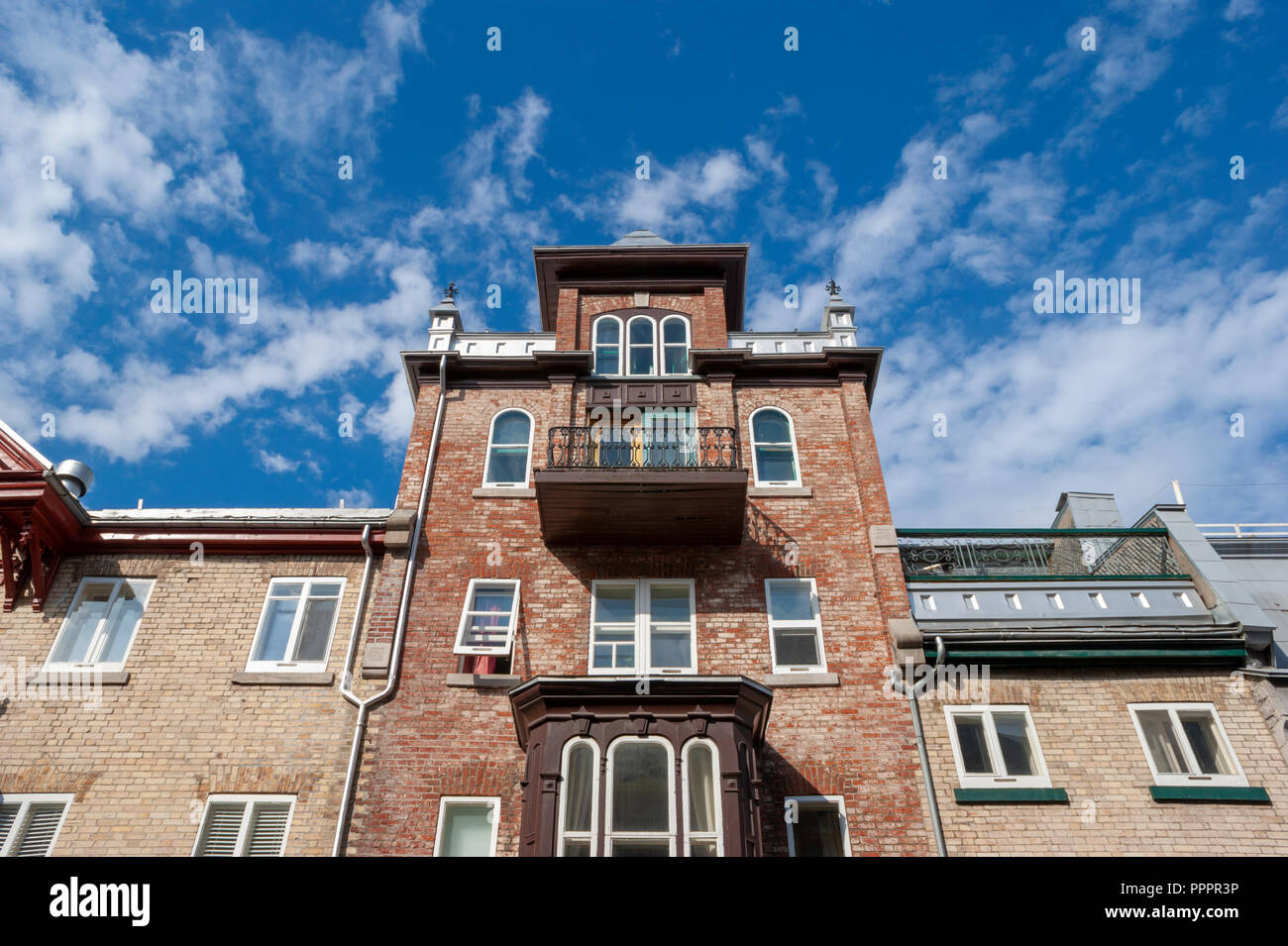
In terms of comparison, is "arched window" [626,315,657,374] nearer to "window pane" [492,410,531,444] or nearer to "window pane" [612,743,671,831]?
"window pane" [492,410,531,444]

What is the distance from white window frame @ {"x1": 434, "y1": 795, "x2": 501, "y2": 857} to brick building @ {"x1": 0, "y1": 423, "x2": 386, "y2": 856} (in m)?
1.48

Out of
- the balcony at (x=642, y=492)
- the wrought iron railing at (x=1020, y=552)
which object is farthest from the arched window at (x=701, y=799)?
the wrought iron railing at (x=1020, y=552)

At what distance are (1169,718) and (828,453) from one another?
7.02 metres

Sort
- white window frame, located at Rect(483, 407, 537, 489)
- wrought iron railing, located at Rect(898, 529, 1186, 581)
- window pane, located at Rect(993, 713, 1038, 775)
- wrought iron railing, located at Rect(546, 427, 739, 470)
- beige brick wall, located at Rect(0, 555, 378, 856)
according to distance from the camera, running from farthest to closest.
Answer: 1. white window frame, located at Rect(483, 407, 537, 489)
2. wrought iron railing, located at Rect(898, 529, 1186, 581)
3. wrought iron railing, located at Rect(546, 427, 739, 470)
4. window pane, located at Rect(993, 713, 1038, 775)
5. beige brick wall, located at Rect(0, 555, 378, 856)

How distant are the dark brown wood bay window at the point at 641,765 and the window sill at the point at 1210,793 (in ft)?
18.5

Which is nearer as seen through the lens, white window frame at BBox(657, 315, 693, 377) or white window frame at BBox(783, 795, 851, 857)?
white window frame at BBox(783, 795, 851, 857)

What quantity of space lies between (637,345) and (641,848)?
10929 mm

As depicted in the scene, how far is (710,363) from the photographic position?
1858 cm

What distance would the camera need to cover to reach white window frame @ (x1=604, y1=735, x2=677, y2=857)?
1177cm

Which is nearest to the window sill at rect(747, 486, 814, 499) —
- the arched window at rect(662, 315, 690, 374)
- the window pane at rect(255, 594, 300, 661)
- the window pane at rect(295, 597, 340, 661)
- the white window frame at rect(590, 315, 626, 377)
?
the arched window at rect(662, 315, 690, 374)

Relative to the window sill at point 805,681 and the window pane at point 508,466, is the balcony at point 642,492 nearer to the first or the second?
the window pane at point 508,466

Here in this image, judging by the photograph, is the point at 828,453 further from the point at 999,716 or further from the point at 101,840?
the point at 101,840
